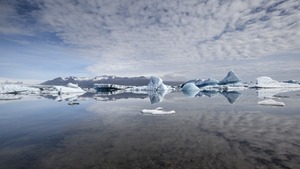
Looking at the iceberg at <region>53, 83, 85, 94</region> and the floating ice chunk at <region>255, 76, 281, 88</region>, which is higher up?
Result: the floating ice chunk at <region>255, 76, 281, 88</region>

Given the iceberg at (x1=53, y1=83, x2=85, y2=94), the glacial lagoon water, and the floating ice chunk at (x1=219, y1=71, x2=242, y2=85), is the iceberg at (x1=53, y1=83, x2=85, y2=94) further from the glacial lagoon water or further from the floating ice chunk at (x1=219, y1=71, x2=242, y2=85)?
the floating ice chunk at (x1=219, y1=71, x2=242, y2=85)

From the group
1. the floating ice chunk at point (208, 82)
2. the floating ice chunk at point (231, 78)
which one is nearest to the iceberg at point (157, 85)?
the floating ice chunk at point (208, 82)

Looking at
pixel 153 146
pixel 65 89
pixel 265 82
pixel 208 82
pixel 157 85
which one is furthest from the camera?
pixel 208 82

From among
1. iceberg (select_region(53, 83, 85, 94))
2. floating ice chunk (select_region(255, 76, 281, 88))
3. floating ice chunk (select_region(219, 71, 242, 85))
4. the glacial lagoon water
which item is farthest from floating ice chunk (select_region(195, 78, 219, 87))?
the glacial lagoon water

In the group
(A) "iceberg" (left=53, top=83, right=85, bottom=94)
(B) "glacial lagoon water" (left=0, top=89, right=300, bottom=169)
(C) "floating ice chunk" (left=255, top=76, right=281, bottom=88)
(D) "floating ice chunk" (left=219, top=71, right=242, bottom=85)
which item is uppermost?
(D) "floating ice chunk" (left=219, top=71, right=242, bottom=85)

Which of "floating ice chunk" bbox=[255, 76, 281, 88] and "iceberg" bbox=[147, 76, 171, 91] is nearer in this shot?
"iceberg" bbox=[147, 76, 171, 91]

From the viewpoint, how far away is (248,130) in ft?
18.4

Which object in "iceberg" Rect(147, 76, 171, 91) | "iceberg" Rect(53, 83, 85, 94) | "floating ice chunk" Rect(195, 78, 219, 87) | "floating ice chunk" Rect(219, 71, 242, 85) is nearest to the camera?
"iceberg" Rect(53, 83, 85, 94)

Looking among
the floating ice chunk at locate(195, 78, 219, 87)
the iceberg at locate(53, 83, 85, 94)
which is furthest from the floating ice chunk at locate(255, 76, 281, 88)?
the iceberg at locate(53, 83, 85, 94)

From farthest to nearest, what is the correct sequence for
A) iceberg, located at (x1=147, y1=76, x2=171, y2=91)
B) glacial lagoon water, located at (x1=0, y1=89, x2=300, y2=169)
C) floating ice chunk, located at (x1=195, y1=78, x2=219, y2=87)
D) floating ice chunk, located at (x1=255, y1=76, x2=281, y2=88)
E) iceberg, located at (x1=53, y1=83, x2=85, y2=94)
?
1. floating ice chunk, located at (x1=195, y1=78, x2=219, y2=87)
2. floating ice chunk, located at (x1=255, y1=76, x2=281, y2=88)
3. iceberg, located at (x1=147, y1=76, x2=171, y2=91)
4. iceberg, located at (x1=53, y1=83, x2=85, y2=94)
5. glacial lagoon water, located at (x1=0, y1=89, x2=300, y2=169)

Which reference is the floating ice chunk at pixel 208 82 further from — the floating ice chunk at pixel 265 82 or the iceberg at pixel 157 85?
the iceberg at pixel 157 85

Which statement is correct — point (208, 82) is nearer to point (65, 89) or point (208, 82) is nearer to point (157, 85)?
point (157, 85)

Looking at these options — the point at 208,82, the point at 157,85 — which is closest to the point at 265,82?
the point at 208,82

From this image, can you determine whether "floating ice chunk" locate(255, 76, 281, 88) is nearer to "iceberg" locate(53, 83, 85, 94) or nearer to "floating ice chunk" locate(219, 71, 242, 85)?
"floating ice chunk" locate(219, 71, 242, 85)
